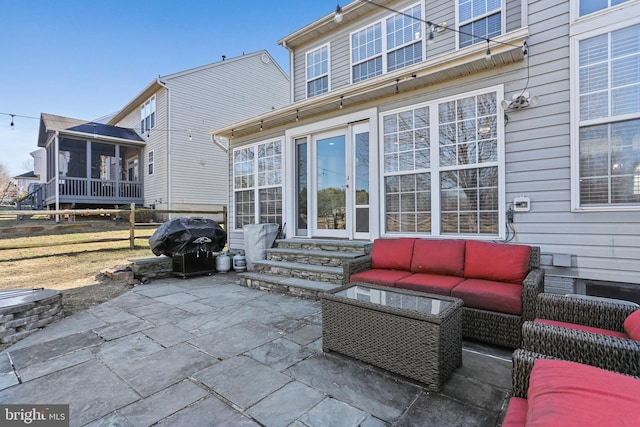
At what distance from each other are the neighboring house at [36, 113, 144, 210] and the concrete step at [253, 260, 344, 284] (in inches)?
442

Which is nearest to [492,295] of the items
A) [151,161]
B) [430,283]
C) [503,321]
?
[503,321]

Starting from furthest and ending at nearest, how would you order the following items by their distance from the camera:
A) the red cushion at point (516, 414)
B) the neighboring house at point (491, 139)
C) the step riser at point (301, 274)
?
the step riser at point (301, 274) → the neighboring house at point (491, 139) → the red cushion at point (516, 414)

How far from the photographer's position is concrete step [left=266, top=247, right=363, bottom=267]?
4805 mm

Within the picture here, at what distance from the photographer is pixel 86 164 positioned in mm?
14414

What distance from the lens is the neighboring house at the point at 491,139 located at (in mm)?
3279

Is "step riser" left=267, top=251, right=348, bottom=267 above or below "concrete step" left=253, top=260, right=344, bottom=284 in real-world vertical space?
above

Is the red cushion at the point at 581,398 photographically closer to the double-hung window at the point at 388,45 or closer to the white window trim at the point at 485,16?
the white window trim at the point at 485,16

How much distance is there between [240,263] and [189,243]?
110 centimetres

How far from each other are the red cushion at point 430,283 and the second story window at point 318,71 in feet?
17.3

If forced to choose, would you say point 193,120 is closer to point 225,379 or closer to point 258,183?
point 258,183

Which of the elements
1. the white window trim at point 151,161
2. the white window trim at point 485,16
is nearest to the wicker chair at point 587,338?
the white window trim at point 485,16

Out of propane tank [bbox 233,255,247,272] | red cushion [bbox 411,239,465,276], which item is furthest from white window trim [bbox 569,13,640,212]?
propane tank [bbox 233,255,247,272]

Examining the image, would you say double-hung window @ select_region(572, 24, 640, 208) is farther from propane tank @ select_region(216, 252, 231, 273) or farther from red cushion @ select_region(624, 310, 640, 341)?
propane tank @ select_region(216, 252, 231, 273)

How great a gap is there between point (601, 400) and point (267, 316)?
316 centimetres
